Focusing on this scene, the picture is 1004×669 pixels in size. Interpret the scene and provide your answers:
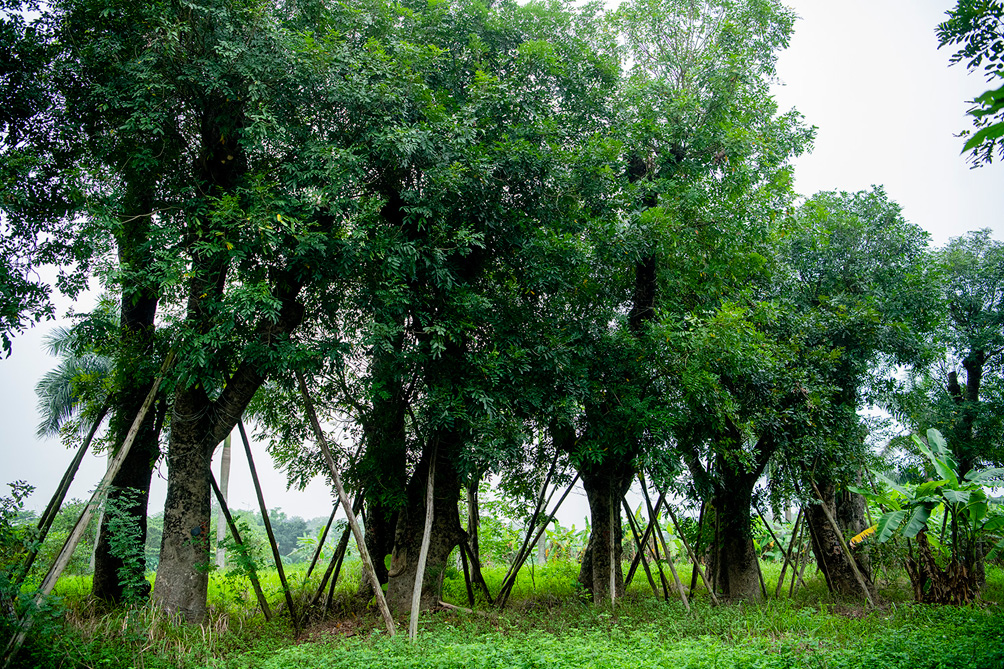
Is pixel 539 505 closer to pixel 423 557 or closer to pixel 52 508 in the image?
pixel 423 557

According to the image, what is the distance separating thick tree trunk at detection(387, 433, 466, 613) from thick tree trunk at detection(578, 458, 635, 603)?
2054 mm

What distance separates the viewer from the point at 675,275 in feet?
31.9

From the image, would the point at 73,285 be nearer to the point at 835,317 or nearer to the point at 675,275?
the point at 675,275

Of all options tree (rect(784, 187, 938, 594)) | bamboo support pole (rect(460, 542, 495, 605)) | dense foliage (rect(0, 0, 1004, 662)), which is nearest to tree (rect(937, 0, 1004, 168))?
dense foliage (rect(0, 0, 1004, 662))

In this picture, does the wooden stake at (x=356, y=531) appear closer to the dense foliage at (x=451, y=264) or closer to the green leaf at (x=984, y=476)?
the dense foliage at (x=451, y=264)

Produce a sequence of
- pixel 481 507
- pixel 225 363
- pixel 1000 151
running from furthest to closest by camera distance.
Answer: pixel 481 507, pixel 225 363, pixel 1000 151

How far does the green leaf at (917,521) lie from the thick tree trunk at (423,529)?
6044 mm

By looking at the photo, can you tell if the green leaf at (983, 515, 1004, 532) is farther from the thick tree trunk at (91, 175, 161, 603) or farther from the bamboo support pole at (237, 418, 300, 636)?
the thick tree trunk at (91, 175, 161, 603)

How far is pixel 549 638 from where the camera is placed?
696 centimetres

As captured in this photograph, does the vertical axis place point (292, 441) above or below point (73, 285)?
below

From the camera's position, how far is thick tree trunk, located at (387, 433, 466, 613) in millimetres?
9445

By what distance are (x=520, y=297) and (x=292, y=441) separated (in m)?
4.29

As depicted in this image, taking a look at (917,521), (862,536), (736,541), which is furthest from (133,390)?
(862,536)

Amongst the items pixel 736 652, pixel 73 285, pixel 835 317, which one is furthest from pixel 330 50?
pixel 835 317
